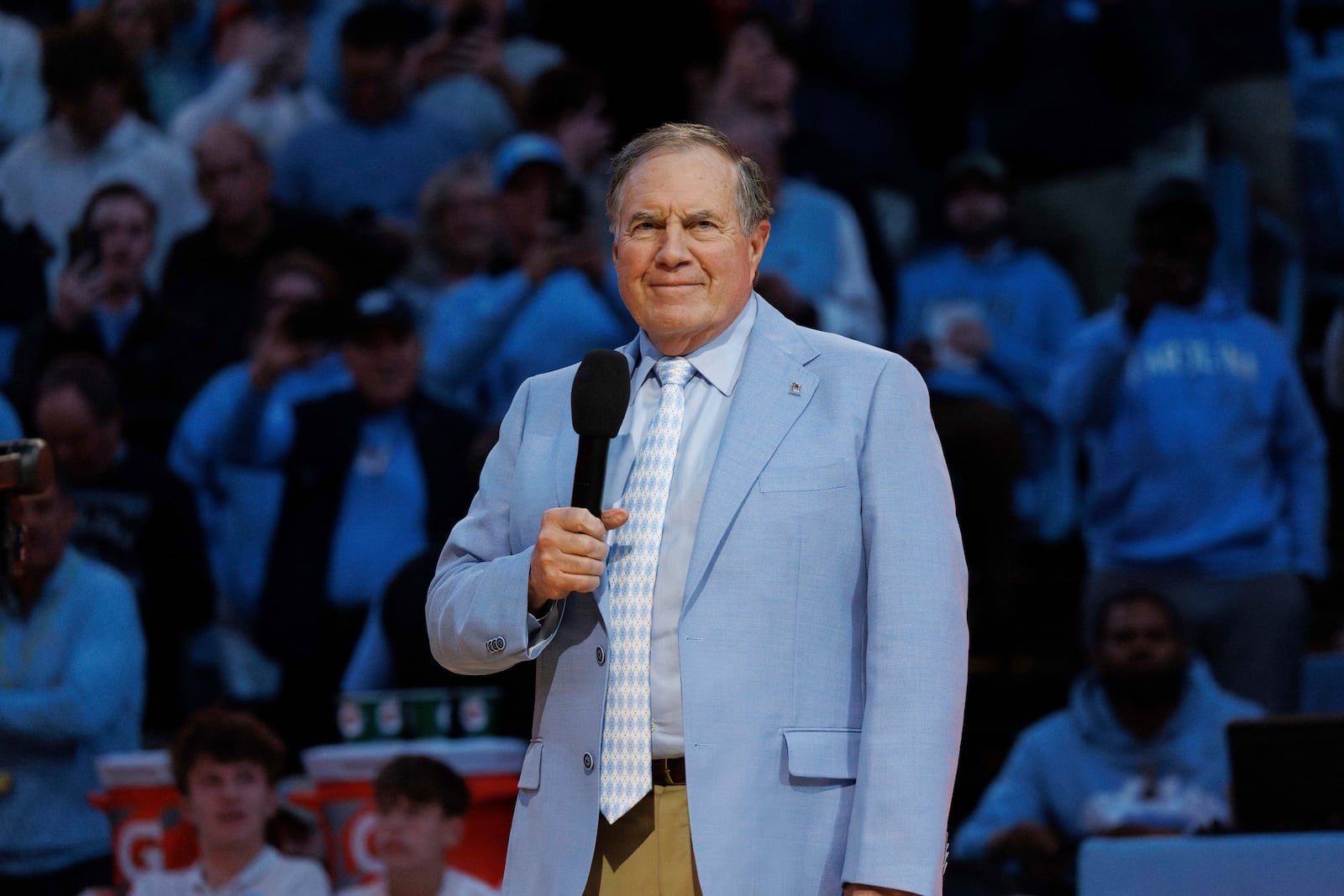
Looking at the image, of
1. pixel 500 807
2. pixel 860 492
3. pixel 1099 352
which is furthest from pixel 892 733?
pixel 1099 352

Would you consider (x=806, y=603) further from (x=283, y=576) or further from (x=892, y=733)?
(x=283, y=576)

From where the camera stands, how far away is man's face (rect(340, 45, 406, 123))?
6.61 m

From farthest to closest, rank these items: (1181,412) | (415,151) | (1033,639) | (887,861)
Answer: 1. (415,151)
2. (1033,639)
3. (1181,412)
4. (887,861)

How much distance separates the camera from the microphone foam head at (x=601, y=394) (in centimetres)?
193

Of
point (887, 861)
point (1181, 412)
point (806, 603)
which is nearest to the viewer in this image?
point (887, 861)

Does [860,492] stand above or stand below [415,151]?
below

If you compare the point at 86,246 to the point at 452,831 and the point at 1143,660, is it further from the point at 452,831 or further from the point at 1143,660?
the point at 1143,660

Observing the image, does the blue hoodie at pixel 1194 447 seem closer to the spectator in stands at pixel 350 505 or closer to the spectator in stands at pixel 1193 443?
the spectator in stands at pixel 1193 443

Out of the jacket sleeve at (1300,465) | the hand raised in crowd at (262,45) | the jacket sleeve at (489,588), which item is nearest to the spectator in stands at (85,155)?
the hand raised in crowd at (262,45)

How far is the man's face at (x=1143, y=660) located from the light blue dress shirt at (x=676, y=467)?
Result: 317 cm

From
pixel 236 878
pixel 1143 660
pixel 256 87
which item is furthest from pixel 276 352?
pixel 1143 660

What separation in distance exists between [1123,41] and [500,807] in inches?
149

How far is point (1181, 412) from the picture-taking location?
5.54 meters

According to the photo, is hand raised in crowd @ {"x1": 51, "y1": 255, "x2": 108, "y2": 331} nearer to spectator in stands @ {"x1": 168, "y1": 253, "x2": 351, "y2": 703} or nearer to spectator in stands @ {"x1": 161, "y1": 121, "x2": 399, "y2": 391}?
spectator in stands @ {"x1": 161, "y1": 121, "x2": 399, "y2": 391}
